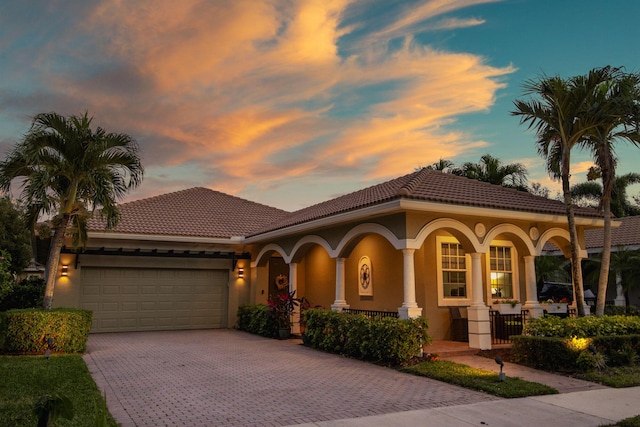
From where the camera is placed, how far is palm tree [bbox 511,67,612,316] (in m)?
10.8

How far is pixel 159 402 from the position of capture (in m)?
7.05

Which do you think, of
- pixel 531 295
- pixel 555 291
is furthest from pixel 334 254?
pixel 555 291

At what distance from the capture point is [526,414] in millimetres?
6379

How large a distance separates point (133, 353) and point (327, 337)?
4727mm

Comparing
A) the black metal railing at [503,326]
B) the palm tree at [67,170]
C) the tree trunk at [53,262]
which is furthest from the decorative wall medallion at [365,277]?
the tree trunk at [53,262]

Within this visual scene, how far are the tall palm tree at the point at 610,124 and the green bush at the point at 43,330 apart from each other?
12.2 m

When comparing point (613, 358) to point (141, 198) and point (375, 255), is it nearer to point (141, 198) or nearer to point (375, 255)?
point (375, 255)

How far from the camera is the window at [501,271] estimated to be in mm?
14133

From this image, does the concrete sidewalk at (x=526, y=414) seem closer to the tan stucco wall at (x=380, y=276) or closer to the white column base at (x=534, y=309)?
the white column base at (x=534, y=309)

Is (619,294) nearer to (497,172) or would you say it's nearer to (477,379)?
(497,172)

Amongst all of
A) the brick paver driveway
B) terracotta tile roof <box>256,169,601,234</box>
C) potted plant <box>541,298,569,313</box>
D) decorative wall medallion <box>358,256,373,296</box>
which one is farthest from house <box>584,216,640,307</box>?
the brick paver driveway

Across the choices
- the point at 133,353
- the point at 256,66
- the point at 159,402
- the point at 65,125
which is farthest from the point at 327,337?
the point at 65,125

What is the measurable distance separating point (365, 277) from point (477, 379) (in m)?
6.79

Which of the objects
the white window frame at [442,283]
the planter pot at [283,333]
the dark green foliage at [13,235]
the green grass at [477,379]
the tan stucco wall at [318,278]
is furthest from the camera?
the dark green foliage at [13,235]
